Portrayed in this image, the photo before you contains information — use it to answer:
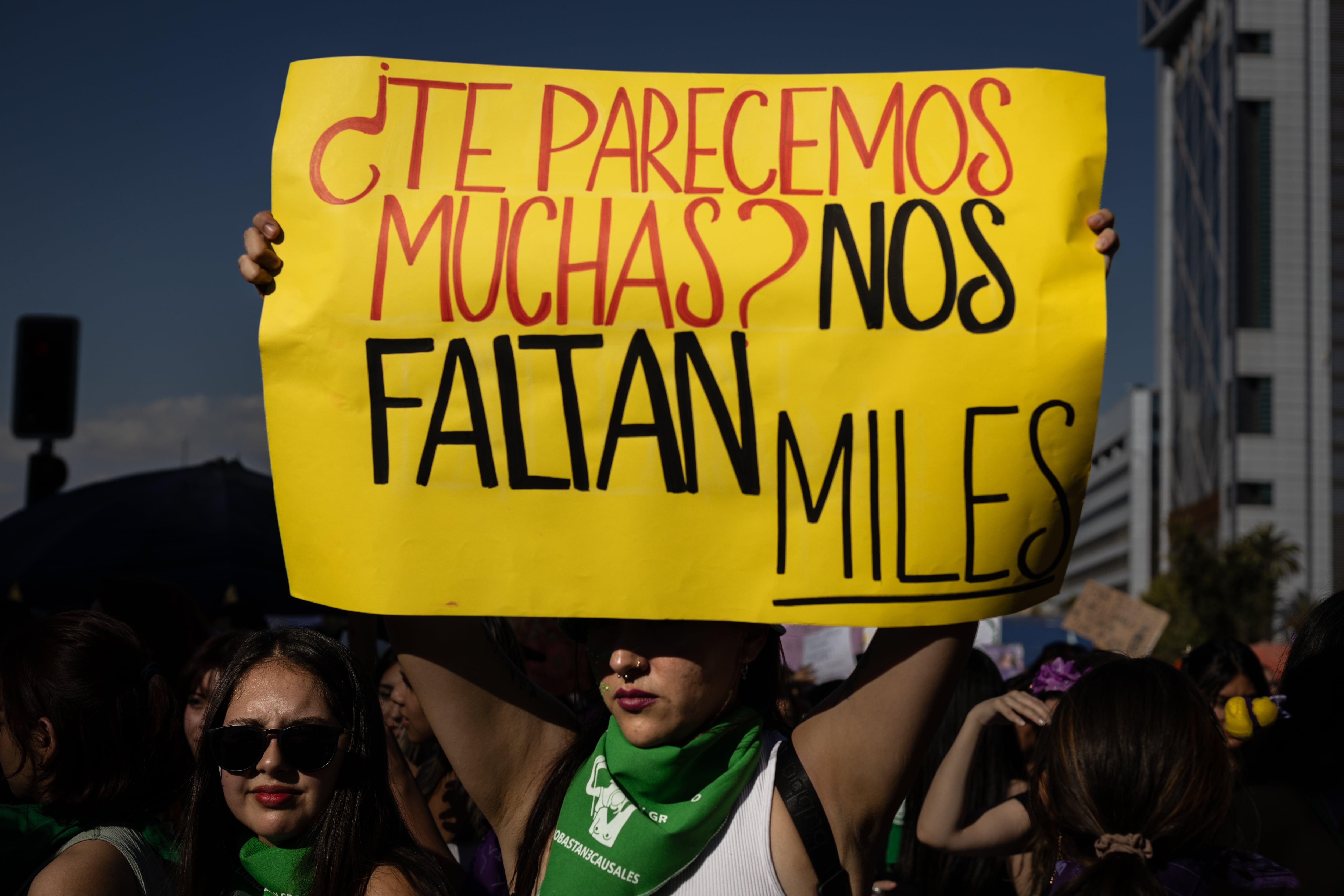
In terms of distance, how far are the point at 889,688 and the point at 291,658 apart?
1.14m

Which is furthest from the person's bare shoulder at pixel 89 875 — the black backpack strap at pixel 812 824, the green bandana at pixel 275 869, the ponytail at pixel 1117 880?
the ponytail at pixel 1117 880

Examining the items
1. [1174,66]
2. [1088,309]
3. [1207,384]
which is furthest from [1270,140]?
[1088,309]

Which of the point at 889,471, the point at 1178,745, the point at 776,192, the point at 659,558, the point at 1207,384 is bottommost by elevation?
the point at 1178,745

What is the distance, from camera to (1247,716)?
2.44m

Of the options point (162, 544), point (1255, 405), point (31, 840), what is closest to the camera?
point (31, 840)

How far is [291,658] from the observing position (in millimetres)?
2211

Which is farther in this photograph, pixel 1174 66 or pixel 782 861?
pixel 1174 66

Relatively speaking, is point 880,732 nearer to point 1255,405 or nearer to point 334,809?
point 334,809

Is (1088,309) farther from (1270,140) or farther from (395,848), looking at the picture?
(1270,140)

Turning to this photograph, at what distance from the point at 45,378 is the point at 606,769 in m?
8.38

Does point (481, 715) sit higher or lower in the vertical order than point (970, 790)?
higher

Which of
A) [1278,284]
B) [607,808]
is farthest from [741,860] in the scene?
A: [1278,284]

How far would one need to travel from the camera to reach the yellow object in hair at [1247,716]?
2416mm

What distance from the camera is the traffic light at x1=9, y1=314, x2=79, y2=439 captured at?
8734mm
